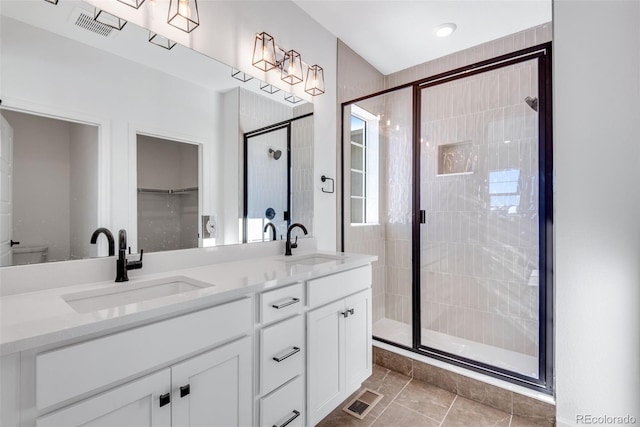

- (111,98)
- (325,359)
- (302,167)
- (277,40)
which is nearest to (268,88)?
(277,40)

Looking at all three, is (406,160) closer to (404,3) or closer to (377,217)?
(377,217)

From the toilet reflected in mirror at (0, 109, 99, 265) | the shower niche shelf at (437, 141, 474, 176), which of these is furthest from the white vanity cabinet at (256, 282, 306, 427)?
the shower niche shelf at (437, 141, 474, 176)

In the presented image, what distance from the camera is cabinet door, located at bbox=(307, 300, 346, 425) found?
1.43 metres

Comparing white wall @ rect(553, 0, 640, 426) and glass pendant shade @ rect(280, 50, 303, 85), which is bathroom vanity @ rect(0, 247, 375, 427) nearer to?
white wall @ rect(553, 0, 640, 426)

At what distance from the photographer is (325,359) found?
1.51 metres

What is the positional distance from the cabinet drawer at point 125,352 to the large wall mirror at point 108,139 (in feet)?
1.92

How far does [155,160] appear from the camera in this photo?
141 centimetres

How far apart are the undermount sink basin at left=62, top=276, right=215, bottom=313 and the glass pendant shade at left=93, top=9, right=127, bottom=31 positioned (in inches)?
42.1

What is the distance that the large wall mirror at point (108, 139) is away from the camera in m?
1.07

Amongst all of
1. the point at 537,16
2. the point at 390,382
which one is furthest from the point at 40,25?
the point at 537,16

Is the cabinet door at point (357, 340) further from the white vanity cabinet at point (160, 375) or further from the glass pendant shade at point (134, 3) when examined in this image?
the glass pendant shade at point (134, 3)

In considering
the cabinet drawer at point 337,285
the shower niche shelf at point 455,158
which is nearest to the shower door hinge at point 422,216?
the shower niche shelf at point 455,158

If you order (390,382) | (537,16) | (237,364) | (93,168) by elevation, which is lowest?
(390,382)

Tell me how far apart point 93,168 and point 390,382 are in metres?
2.13
